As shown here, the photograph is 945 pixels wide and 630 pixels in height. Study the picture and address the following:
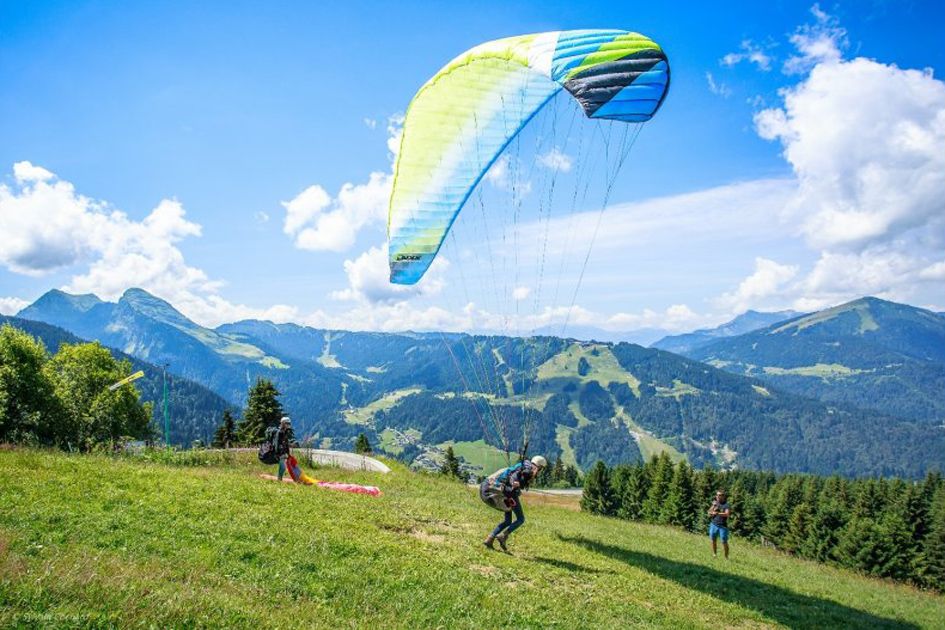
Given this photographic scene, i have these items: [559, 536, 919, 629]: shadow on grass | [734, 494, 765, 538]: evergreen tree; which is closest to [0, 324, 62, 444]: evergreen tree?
[559, 536, 919, 629]: shadow on grass

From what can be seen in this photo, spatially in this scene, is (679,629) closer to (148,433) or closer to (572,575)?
(572,575)

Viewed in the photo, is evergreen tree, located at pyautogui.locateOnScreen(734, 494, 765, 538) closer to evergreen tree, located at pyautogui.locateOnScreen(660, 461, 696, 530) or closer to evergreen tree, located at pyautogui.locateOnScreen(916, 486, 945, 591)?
evergreen tree, located at pyautogui.locateOnScreen(660, 461, 696, 530)

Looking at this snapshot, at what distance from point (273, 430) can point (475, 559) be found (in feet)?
29.1

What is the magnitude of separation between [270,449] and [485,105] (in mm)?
12738

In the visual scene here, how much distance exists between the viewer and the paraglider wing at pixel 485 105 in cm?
1359

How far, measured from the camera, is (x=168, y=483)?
44.2ft

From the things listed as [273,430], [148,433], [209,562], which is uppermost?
[273,430]

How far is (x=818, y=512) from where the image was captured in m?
68.8

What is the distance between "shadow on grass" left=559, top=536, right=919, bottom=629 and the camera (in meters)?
13.4

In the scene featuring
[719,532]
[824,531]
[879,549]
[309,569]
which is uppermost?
[309,569]

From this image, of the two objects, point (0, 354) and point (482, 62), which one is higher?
point (482, 62)

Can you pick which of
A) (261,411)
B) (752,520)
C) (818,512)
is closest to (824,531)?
(818,512)

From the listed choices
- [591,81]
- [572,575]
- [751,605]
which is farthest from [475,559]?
[591,81]

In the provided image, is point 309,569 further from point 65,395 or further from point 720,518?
point 65,395
